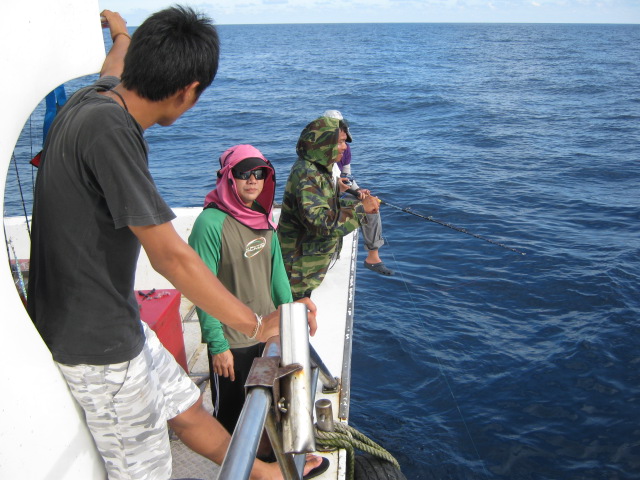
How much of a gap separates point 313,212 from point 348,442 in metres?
1.51

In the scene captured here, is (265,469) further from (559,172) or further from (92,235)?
(559,172)

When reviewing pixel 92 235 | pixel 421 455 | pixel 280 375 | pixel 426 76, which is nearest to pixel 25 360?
pixel 92 235

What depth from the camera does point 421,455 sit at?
18.2 feet

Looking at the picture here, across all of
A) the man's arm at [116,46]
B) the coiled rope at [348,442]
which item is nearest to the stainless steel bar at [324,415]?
the coiled rope at [348,442]

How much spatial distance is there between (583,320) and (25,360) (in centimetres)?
746

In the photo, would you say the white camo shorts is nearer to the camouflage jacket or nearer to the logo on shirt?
the logo on shirt

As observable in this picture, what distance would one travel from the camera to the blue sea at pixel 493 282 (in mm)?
5762

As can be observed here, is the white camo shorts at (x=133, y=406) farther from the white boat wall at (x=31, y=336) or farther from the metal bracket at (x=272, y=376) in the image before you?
the metal bracket at (x=272, y=376)

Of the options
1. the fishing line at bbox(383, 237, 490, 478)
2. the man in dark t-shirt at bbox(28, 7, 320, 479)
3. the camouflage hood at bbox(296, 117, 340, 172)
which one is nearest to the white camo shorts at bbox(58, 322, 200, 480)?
the man in dark t-shirt at bbox(28, 7, 320, 479)

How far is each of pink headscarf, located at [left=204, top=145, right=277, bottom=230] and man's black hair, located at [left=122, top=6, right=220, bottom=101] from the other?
4.16 ft

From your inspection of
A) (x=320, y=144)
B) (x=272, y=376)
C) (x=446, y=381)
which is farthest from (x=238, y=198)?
(x=446, y=381)

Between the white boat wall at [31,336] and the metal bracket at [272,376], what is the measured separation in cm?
76

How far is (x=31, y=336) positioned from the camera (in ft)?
5.55

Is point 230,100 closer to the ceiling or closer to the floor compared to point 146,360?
closer to the floor
